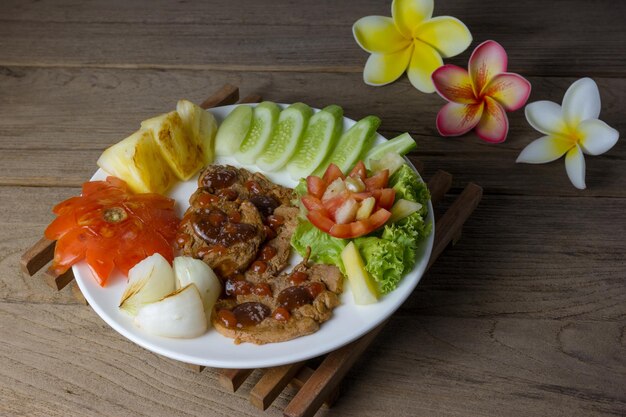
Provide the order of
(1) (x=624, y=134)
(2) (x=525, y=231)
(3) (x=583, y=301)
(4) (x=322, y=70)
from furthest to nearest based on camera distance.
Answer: (4) (x=322, y=70)
(1) (x=624, y=134)
(2) (x=525, y=231)
(3) (x=583, y=301)

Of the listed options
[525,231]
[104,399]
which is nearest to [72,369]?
[104,399]

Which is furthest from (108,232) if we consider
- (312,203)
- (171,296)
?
(312,203)

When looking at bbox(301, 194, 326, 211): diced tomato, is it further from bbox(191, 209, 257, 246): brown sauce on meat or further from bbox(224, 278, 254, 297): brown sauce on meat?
bbox(224, 278, 254, 297): brown sauce on meat

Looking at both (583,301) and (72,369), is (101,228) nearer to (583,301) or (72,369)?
(72,369)

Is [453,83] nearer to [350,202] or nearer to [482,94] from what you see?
[482,94]

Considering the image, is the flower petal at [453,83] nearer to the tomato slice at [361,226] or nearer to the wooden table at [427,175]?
the wooden table at [427,175]

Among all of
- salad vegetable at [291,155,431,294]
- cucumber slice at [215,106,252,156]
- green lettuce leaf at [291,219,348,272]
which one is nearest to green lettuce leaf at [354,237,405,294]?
salad vegetable at [291,155,431,294]
